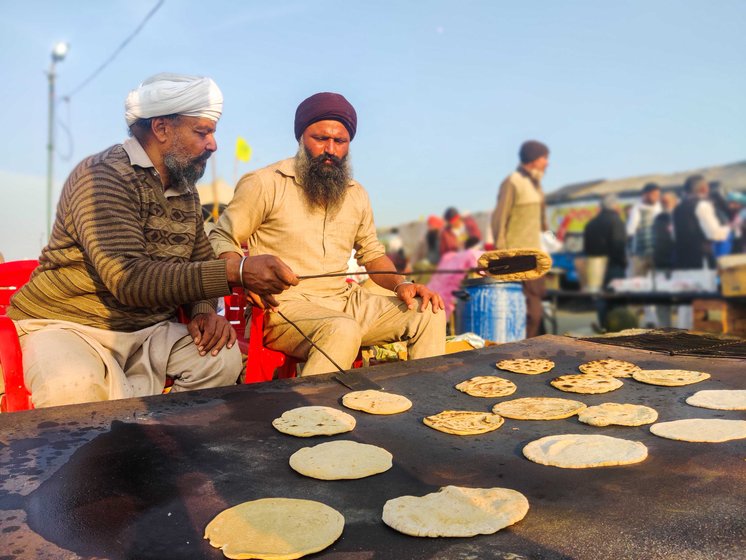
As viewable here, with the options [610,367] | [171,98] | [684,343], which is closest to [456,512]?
[610,367]

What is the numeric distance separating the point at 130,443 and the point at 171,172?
1.30m

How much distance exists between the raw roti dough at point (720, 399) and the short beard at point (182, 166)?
214cm

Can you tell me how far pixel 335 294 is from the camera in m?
3.44

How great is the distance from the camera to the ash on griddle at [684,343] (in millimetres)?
2889

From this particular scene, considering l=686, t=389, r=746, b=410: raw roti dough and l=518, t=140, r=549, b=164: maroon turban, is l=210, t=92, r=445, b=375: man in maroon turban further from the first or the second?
l=518, t=140, r=549, b=164: maroon turban

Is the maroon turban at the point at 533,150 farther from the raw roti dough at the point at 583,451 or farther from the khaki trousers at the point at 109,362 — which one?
the raw roti dough at the point at 583,451

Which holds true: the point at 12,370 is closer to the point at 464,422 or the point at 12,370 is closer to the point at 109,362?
the point at 109,362

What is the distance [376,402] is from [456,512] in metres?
0.83

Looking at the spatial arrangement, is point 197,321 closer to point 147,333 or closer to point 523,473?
point 147,333

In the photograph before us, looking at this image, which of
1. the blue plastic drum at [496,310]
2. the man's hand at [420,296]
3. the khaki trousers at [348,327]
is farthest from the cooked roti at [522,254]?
the blue plastic drum at [496,310]

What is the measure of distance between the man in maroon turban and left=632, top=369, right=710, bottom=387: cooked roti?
105 centimetres

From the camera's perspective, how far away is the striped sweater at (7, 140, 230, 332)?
2338 millimetres

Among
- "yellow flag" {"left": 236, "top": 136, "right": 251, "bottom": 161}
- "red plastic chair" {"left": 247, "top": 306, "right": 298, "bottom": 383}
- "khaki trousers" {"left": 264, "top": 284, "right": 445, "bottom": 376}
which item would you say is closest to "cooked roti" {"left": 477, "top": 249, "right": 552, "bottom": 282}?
"khaki trousers" {"left": 264, "top": 284, "right": 445, "bottom": 376}

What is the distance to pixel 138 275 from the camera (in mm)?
2328
